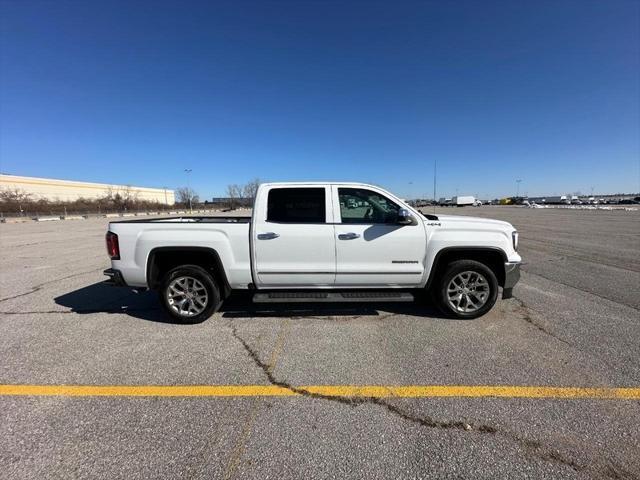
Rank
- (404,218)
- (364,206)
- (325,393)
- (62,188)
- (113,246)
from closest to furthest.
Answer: (325,393)
(404,218)
(113,246)
(364,206)
(62,188)

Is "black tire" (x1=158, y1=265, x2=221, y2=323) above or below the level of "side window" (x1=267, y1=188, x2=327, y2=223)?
below

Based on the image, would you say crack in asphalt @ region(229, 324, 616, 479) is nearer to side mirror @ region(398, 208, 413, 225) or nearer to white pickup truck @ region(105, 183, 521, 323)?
white pickup truck @ region(105, 183, 521, 323)

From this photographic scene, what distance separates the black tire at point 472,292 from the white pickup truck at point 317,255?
0.01 metres

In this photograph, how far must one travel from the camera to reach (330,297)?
14.9 ft

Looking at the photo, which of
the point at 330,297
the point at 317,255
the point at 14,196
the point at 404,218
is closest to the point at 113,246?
the point at 317,255

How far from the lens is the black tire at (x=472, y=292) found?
4.60m

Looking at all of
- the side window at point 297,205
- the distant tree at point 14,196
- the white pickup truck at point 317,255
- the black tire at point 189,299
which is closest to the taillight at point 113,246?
the white pickup truck at point 317,255

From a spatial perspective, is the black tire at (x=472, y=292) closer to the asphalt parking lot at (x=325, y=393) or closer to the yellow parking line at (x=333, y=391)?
the asphalt parking lot at (x=325, y=393)

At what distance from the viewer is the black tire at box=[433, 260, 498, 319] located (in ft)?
15.1

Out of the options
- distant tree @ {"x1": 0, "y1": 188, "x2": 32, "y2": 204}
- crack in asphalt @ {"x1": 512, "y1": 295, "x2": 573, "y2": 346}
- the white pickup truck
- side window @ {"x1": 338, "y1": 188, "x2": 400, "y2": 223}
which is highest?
distant tree @ {"x1": 0, "y1": 188, "x2": 32, "y2": 204}

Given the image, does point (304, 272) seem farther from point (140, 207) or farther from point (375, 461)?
point (140, 207)

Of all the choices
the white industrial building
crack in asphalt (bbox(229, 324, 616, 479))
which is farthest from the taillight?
the white industrial building

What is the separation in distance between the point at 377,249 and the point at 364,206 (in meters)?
0.67

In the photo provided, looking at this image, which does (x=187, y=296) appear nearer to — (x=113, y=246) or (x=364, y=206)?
(x=113, y=246)
